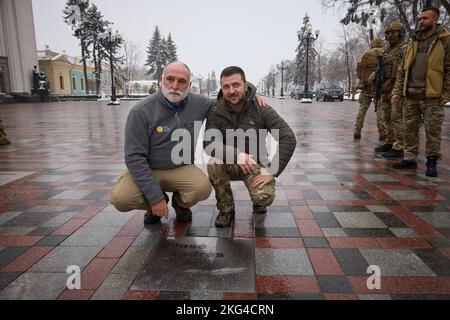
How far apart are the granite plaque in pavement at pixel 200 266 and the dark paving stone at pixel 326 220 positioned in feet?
2.50

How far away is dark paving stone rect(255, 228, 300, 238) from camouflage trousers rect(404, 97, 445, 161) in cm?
292

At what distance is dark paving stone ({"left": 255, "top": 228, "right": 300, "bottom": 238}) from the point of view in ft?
9.64

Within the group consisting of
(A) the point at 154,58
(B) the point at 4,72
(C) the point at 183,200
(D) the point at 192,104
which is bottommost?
(C) the point at 183,200

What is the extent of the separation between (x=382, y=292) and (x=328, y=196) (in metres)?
1.93

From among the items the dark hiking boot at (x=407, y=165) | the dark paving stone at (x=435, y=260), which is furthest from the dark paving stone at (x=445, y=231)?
the dark hiking boot at (x=407, y=165)

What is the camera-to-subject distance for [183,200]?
3150mm

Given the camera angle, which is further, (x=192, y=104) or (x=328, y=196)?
(x=328, y=196)

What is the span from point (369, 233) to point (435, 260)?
562mm

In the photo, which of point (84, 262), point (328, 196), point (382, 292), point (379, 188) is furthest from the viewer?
point (379, 188)

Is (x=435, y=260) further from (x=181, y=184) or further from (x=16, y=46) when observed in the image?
(x=16, y=46)

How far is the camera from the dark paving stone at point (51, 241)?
2.81 metres
